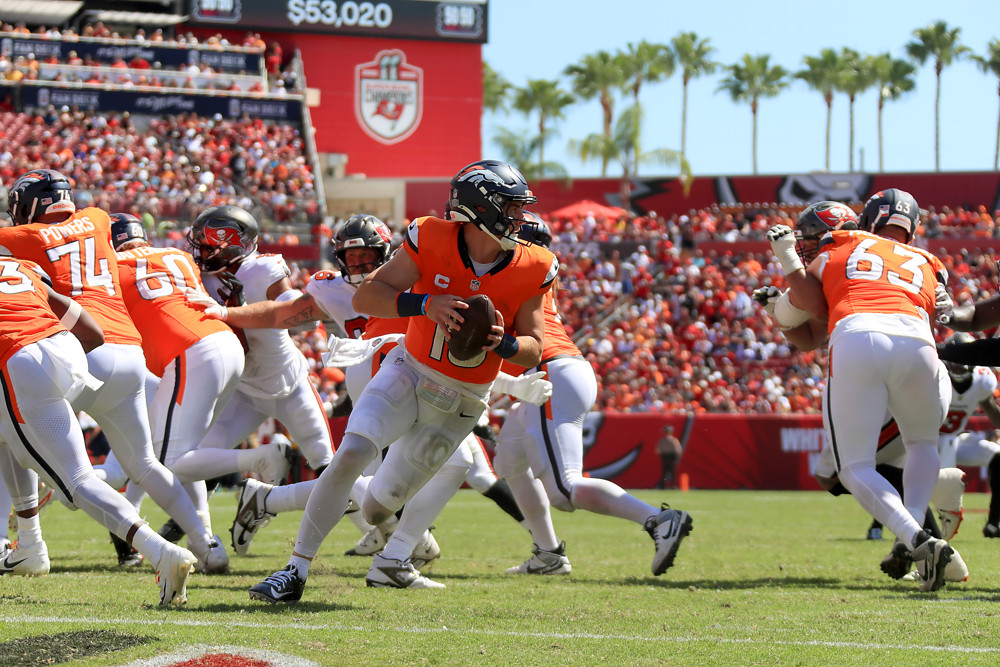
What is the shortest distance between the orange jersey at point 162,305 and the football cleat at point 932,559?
415cm

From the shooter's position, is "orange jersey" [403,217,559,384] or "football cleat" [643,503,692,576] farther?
"football cleat" [643,503,692,576]

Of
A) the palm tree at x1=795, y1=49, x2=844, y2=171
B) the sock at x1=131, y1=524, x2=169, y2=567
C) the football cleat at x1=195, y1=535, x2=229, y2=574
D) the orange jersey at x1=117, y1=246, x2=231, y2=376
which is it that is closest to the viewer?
the sock at x1=131, y1=524, x2=169, y2=567

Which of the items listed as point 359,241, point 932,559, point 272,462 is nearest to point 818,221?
point 932,559

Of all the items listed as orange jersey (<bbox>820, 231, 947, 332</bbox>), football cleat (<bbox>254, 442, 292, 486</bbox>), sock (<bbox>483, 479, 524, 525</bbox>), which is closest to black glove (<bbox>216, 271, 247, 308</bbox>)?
football cleat (<bbox>254, 442, 292, 486</bbox>)

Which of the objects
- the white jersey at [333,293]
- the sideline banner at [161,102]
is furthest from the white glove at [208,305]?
the sideline banner at [161,102]

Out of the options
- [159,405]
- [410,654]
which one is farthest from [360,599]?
[159,405]

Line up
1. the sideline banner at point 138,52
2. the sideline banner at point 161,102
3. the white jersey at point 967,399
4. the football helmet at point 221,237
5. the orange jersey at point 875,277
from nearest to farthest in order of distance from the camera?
the orange jersey at point 875,277 → the football helmet at point 221,237 → the white jersey at point 967,399 → the sideline banner at point 161,102 → the sideline banner at point 138,52

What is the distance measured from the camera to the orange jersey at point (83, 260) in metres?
6.18

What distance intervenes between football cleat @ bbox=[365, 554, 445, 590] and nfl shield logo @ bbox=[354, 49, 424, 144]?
139 ft

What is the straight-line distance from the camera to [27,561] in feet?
21.9

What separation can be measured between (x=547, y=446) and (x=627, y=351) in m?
19.7

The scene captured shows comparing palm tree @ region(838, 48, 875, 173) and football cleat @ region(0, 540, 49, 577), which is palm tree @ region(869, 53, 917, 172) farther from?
football cleat @ region(0, 540, 49, 577)

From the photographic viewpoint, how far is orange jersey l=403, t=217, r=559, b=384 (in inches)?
216

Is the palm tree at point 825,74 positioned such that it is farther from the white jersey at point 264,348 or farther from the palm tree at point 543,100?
the white jersey at point 264,348
